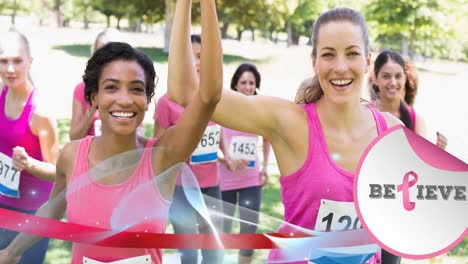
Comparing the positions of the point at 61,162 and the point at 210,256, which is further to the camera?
the point at 61,162

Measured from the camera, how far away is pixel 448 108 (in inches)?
707

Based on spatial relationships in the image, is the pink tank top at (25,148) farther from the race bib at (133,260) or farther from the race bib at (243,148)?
the race bib at (243,148)

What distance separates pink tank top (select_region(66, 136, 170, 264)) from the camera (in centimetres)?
182

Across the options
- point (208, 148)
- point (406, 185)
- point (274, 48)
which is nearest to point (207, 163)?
point (208, 148)

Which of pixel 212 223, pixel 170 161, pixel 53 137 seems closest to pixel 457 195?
pixel 212 223

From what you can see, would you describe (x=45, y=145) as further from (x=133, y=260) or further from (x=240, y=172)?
(x=240, y=172)

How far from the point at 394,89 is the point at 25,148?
6.58ft

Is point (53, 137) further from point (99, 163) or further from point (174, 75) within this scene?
point (174, 75)

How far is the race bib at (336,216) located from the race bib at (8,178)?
1754 millimetres

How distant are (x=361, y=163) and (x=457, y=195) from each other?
0.75ft

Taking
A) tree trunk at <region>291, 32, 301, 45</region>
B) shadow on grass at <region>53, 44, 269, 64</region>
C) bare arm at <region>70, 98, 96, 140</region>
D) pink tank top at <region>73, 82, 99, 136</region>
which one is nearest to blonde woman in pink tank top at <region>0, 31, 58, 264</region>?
bare arm at <region>70, 98, 96, 140</region>

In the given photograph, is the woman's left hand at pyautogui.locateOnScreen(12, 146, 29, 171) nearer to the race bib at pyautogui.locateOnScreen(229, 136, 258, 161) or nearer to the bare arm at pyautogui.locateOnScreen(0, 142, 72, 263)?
the bare arm at pyautogui.locateOnScreen(0, 142, 72, 263)

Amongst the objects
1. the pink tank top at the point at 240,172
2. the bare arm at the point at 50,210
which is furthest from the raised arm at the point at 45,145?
the pink tank top at the point at 240,172

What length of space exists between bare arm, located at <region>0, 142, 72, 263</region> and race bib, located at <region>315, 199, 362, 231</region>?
0.75 meters
